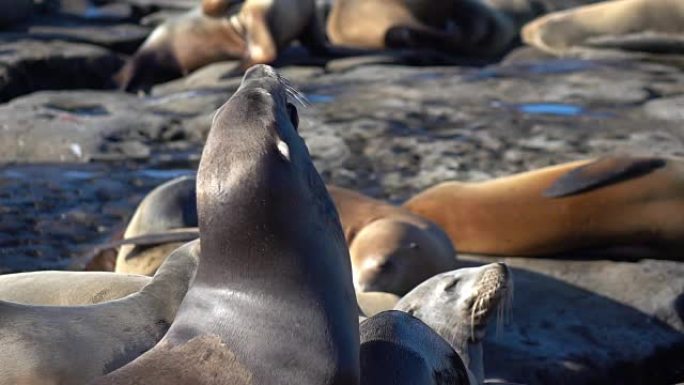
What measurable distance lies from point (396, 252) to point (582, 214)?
991mm

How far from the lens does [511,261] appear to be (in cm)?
597

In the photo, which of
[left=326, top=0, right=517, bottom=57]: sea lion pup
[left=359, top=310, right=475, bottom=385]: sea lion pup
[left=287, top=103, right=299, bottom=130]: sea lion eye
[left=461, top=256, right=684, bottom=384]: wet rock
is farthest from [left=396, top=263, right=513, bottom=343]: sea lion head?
[left=326, top=0, right=517, bottom=57]: sea lion pup

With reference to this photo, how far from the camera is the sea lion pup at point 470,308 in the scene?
4141 millimetres

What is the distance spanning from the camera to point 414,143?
8.86m

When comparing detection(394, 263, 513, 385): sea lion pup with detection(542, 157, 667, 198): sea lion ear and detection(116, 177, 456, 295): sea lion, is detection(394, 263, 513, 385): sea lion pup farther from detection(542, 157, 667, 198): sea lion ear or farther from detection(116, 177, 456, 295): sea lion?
detection(542, 157, 667, 198): sea lion ear

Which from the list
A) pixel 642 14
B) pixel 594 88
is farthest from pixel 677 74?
pixel 642 14

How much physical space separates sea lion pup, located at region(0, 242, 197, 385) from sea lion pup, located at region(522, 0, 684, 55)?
9.20 metres

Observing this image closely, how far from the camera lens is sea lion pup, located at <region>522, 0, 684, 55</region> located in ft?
39.4

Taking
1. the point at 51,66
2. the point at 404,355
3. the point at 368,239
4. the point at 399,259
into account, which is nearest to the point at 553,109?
the point at 368,239

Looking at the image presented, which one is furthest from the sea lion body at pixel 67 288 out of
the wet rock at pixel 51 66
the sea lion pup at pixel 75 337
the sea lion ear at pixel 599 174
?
the wet rock at pixel 51 66

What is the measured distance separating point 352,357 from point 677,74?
8.71 metres

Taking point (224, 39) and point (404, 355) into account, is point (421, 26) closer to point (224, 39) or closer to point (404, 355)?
point (224, 39)

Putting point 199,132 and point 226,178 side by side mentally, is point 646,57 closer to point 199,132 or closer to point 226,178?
point 199,132

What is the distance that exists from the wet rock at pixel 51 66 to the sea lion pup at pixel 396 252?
20.4ft
